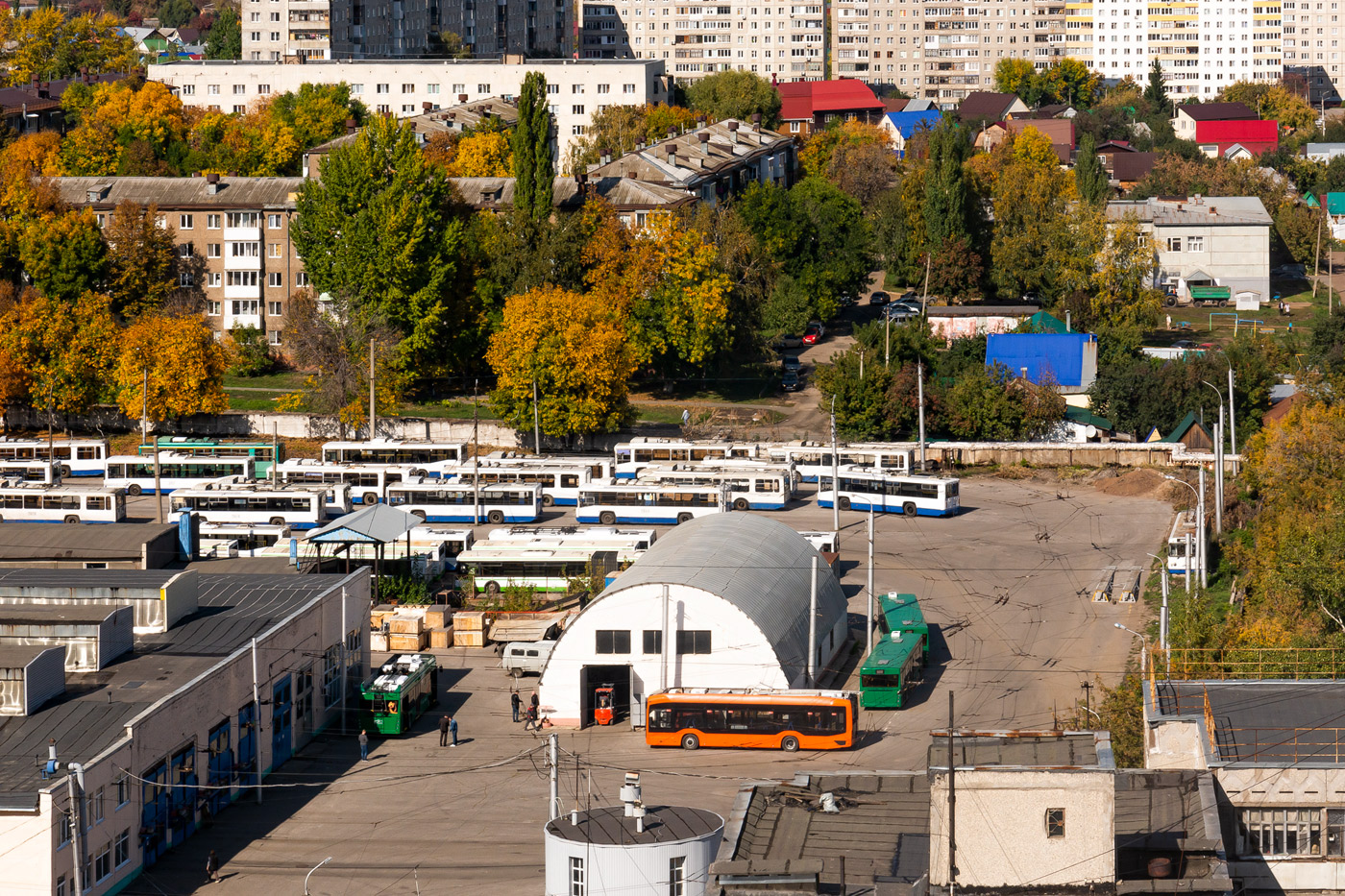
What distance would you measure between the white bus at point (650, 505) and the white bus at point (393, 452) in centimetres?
799

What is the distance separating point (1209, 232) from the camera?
107125mm

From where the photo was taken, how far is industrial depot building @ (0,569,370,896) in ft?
101

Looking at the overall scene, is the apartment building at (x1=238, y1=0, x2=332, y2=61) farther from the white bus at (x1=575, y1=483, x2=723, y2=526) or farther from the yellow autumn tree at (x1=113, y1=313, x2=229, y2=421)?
the white bus at (x1=575, y1=483, x2=723, y2=526)

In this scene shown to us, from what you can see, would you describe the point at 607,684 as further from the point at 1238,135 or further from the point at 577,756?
the point at 1238,135

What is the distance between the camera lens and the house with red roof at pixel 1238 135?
16075 cm

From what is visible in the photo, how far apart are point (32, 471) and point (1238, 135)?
12266 centimetres

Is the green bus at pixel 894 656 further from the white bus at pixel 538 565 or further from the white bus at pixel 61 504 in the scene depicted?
the white bus at pixel 61 504

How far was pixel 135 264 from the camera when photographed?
283 ft

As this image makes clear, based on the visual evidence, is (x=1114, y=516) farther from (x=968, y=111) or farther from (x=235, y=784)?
(x=968, y=111)

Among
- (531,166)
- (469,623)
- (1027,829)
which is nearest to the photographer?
(1027,829)

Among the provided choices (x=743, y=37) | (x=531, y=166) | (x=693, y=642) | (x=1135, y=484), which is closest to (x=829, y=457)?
(x=1135, y=484)

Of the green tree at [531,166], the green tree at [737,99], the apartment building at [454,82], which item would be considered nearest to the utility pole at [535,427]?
the green tree at [531,166]

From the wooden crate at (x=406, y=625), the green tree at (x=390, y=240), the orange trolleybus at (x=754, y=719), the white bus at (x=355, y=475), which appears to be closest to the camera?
the orange trolleybus at (x=754, y=719)

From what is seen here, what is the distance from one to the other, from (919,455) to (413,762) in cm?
3326
